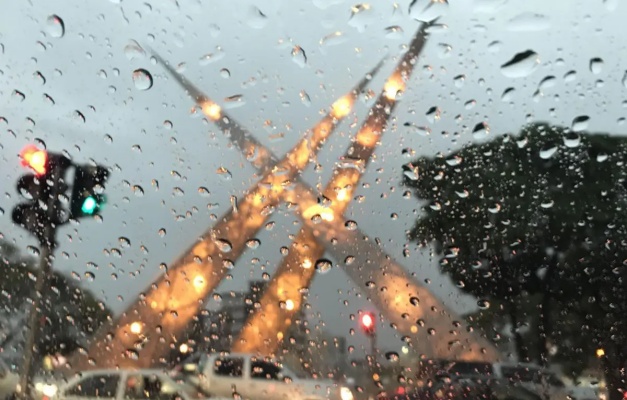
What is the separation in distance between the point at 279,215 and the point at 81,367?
5.16 feet

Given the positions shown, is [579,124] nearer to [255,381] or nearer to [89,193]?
[255,381]

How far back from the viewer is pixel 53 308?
17.2 feet

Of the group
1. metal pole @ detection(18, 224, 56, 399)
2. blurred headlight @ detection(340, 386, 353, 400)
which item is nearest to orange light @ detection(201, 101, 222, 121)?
metal pole @ detection(18, 224, 56, 399)

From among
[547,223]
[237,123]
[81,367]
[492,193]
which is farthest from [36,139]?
[547,223]

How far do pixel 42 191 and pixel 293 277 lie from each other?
7.20 ft

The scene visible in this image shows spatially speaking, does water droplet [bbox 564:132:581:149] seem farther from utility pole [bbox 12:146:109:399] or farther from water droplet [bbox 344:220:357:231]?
utility pole [bbox 12:146:109:399]

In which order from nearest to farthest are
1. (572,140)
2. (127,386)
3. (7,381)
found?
1. (127,386)
2. (7,381)
3. (572,140)

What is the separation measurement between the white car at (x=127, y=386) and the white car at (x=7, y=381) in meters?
0.54

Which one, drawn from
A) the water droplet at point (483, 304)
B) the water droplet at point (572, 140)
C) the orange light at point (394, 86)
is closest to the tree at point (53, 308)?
the water droplet at point (483, 304)

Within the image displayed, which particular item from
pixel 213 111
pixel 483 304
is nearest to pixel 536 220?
pixel 483 304

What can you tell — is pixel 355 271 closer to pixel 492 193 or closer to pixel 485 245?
pixel 485 245

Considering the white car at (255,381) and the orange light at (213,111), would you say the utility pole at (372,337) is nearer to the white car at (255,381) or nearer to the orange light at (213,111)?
the white car at (255,381)

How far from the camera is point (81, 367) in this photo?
4809mm

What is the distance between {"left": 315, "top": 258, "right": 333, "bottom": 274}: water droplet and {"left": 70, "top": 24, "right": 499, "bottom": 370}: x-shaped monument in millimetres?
47
